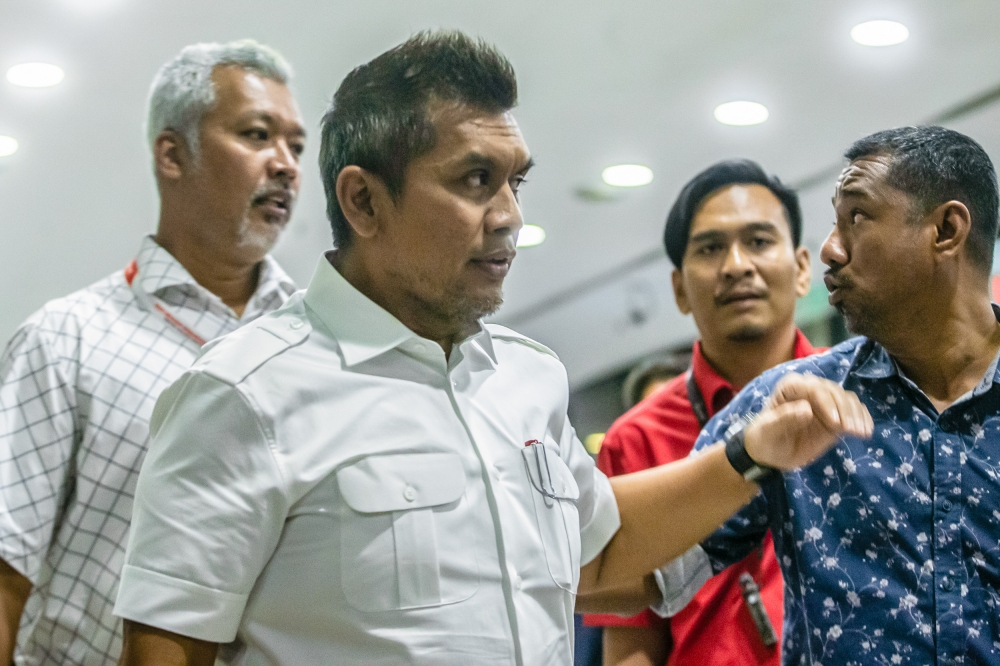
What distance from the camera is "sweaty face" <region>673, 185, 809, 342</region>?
80.7 inches

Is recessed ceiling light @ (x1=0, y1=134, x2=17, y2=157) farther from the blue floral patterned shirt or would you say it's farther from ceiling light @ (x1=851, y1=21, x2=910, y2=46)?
the blue floral patterned shirt

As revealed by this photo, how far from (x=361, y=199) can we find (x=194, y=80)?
2.77 feet

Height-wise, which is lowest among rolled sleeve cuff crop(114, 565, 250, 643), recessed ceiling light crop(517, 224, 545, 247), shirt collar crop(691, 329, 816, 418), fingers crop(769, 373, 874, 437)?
rolled sleeve cuff crop(114, 565, 250, 643)

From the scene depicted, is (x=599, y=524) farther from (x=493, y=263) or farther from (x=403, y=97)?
(x=403, y=97)

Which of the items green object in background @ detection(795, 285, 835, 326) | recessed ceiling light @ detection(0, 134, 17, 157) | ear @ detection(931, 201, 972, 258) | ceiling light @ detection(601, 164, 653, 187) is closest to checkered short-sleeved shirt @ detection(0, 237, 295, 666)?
→ ear @ detection(931, 201, 972, 258)

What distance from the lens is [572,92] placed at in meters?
3.97

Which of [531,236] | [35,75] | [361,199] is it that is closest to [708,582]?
[361,199]

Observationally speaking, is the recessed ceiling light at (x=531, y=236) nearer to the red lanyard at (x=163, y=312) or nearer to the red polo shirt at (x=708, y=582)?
the red polo shirt at (x=708, y=582)

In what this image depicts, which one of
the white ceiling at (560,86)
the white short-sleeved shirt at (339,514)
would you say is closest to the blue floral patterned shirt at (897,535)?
the white short-sleeved shirt at (339,514)

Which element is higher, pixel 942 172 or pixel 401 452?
pixel 942 172

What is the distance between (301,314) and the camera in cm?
133

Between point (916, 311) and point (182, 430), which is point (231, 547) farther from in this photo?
point (916, 311)

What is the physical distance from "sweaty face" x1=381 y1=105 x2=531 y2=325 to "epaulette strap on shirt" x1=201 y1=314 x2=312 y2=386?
136mm

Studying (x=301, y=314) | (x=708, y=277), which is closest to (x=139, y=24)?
(x=708, y=277)
